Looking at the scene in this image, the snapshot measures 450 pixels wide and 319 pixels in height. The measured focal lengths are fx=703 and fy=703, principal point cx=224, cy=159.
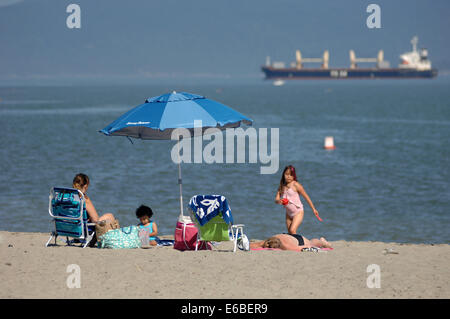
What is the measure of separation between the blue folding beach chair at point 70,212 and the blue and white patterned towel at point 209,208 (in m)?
1.26

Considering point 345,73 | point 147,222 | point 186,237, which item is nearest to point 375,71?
point 345,73

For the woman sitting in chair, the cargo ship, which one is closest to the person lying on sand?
the woman sitting in chair

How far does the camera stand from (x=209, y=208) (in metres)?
8.23

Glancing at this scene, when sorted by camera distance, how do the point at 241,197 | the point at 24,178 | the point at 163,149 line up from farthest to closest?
the point at 163,149 → the point at 24,178 → the point at 241,197

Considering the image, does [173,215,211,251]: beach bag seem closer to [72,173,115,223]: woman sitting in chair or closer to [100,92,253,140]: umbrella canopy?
[72,173,115,223]: woman sitting in chair

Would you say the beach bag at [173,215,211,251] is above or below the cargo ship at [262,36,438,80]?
below

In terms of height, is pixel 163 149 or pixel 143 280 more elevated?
pixel 163 149

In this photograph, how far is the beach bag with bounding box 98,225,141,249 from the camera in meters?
8.40

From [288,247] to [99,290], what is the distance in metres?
2.60

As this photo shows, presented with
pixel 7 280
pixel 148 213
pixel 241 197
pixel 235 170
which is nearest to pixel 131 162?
pixel 235 170

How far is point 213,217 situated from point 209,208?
0.12 metres

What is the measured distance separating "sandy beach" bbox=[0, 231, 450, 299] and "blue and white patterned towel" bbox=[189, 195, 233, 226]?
1.34 ft

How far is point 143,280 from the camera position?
23.1 feet
